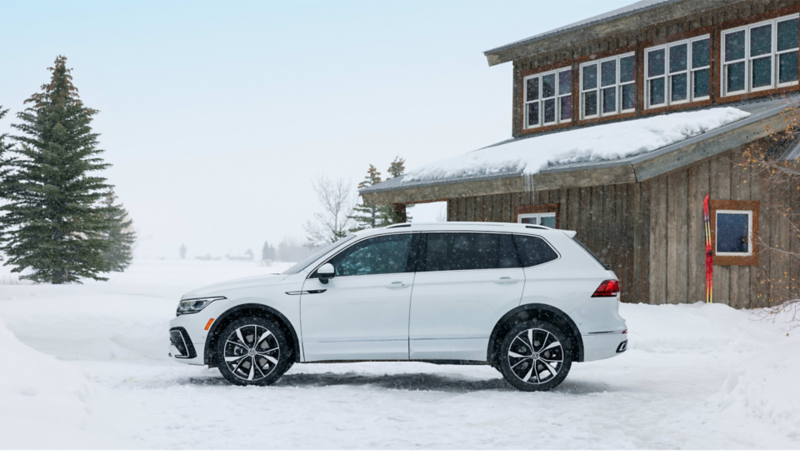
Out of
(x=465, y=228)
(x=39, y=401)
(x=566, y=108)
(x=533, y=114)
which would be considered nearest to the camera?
(x=39, y=401)

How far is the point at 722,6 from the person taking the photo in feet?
60.0

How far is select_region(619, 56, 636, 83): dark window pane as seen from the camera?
20250 millimetres

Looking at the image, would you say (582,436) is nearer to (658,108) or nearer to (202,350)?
(202,350)

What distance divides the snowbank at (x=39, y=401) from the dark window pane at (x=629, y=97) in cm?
1657

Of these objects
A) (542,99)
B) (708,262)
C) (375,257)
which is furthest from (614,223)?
(375,257)

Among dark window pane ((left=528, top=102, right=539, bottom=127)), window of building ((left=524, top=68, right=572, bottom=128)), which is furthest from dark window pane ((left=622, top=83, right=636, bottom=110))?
dark window pane ((left=528, top=102, right=539, bottom=127))

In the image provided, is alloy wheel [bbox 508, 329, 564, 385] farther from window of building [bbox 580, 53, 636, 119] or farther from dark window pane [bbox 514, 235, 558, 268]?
window of building [bbox 580, 53, 636, 119]

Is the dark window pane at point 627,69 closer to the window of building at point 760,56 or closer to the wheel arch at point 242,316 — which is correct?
the window of building at point 760,56

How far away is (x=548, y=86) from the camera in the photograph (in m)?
22.7

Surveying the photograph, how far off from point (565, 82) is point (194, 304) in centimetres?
1626

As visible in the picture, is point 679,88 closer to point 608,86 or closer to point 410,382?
point 608,86

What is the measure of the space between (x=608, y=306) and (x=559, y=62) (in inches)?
593

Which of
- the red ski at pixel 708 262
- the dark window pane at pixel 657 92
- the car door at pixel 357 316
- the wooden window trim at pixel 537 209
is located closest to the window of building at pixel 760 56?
the dark window pane at pixel 657 92

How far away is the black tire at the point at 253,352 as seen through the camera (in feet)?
27.1
